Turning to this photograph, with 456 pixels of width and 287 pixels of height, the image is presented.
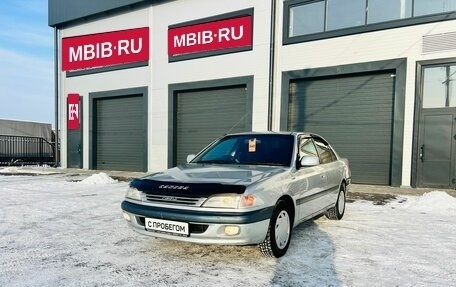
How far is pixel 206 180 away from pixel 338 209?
3.25 metres

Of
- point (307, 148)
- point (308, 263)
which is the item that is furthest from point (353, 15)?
point (308, 263)

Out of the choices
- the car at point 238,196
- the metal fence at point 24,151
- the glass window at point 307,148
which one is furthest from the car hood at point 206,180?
the metal fence at point 24,151

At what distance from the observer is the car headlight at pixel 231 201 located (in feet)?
12.3

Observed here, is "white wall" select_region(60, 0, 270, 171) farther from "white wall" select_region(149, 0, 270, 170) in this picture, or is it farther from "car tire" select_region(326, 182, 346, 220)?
"car tire" select_region(326, 182, 346, 220)

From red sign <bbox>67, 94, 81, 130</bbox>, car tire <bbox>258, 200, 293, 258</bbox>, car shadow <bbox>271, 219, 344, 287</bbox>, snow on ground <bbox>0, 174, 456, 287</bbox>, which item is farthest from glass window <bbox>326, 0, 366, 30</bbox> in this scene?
red sign <bbox>67, 94, 81, 130</bbox>

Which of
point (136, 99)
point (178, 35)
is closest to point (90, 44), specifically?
point (136, 99)

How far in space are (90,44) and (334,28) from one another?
37.7 ft

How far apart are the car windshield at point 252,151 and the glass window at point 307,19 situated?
8.18 m

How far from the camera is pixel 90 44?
1773 centimetres

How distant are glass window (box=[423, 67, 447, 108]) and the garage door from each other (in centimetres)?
1063

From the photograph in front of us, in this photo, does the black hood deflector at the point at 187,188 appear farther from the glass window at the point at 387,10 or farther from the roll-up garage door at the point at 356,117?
the glass window at the point at 387,10

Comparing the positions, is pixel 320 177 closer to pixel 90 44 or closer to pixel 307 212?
pixel 307 212

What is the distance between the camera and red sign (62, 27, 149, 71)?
1617 cm

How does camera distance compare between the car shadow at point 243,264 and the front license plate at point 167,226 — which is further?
the front license plate at point 167,226
